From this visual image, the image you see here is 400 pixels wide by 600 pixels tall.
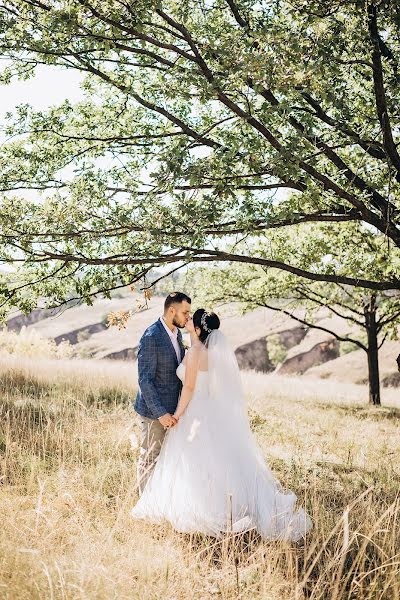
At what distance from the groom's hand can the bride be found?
0.07 m

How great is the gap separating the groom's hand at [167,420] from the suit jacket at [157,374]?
0.04 metres

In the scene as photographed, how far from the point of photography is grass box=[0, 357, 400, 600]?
375 cm

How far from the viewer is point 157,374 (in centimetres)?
609

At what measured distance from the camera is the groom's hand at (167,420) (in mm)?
5840

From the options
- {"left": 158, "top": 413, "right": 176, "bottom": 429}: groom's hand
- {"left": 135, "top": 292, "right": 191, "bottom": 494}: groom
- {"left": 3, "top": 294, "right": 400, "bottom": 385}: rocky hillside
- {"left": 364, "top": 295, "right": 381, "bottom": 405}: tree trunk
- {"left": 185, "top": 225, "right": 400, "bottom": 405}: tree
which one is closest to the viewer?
{"left": 158, "top": 413, "right": 176, "bottom": 429}: groom's hand

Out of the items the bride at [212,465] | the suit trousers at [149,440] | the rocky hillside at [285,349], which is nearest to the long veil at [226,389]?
the bride at [212,465]

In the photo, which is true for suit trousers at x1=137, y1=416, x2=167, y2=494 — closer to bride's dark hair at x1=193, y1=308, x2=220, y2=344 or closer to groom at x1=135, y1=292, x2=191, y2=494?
groom at x1=135, y1=292, x2=191, y2=494

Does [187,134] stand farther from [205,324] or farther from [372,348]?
[372,348]

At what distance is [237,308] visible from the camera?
1864cm

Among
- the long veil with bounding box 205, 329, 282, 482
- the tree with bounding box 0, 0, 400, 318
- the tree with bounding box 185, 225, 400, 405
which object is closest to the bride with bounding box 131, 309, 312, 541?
the long veil with bounding box 205, 329, 282, 482

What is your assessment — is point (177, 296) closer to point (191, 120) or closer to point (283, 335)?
point (191, 120)

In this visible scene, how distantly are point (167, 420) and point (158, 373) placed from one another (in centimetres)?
51

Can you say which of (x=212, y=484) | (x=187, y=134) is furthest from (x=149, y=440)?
(x=187, y=134)

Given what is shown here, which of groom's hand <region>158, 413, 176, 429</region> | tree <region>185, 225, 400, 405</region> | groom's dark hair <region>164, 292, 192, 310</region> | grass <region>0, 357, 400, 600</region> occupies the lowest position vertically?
grass <region>0, 357, 400, 600</region>
